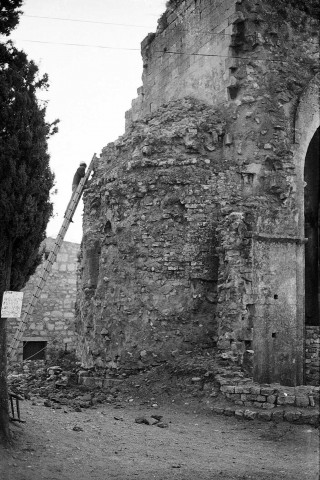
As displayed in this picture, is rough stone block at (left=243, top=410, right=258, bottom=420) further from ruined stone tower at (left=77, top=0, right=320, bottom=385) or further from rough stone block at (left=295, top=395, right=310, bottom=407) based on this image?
ruined stone tower at (left=77, top=0, right=320, bottom=385)

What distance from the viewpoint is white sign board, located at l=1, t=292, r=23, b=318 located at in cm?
684

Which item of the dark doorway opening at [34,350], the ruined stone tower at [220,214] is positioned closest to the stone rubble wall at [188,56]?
the ruined stone tower at [220,214]

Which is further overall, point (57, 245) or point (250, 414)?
point (57, 245)

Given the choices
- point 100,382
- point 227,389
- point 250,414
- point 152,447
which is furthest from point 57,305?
point 152,447

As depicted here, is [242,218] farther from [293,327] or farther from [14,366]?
[14,366]

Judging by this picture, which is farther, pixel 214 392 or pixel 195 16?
pixel 195 16

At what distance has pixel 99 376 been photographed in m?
10.9

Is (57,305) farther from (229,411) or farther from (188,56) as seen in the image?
(229,411)

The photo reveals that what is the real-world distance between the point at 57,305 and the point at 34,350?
144cm

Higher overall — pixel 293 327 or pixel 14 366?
pixel 293 327

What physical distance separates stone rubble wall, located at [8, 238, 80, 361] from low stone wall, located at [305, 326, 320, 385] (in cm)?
875

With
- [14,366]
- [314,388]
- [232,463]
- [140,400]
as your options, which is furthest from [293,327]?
[14,366]

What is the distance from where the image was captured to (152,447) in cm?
748

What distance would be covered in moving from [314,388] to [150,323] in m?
2.82
